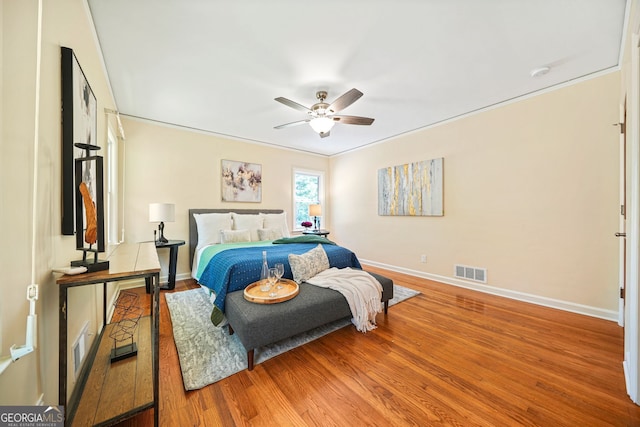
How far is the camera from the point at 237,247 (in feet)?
11.0

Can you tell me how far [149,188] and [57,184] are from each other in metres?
2.85

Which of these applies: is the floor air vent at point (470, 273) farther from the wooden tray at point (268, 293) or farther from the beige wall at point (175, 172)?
the beige wall at point (175, 172)

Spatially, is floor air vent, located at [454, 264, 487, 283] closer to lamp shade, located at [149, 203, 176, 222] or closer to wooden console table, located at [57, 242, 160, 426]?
wooden console table, located at [57, 242, 160, 426]

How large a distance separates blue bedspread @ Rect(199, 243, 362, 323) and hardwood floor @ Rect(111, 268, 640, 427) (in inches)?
23.4

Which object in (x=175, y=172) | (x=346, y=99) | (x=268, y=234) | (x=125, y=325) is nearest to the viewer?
(x=125, y=325)

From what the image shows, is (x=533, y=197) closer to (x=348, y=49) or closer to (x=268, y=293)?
(x=348, y=49)

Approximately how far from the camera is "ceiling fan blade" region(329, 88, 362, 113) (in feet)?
7.35

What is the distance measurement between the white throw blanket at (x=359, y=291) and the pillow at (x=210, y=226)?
2.11m

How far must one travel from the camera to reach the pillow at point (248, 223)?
163 inches

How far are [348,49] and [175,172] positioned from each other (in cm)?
335

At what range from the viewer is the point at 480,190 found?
3430 mm

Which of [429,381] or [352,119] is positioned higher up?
[352,119]

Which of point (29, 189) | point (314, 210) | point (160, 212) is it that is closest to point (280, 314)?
point (29, 189)

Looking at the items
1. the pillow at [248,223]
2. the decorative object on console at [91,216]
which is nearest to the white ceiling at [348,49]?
the decorative object on console at [91,216]
